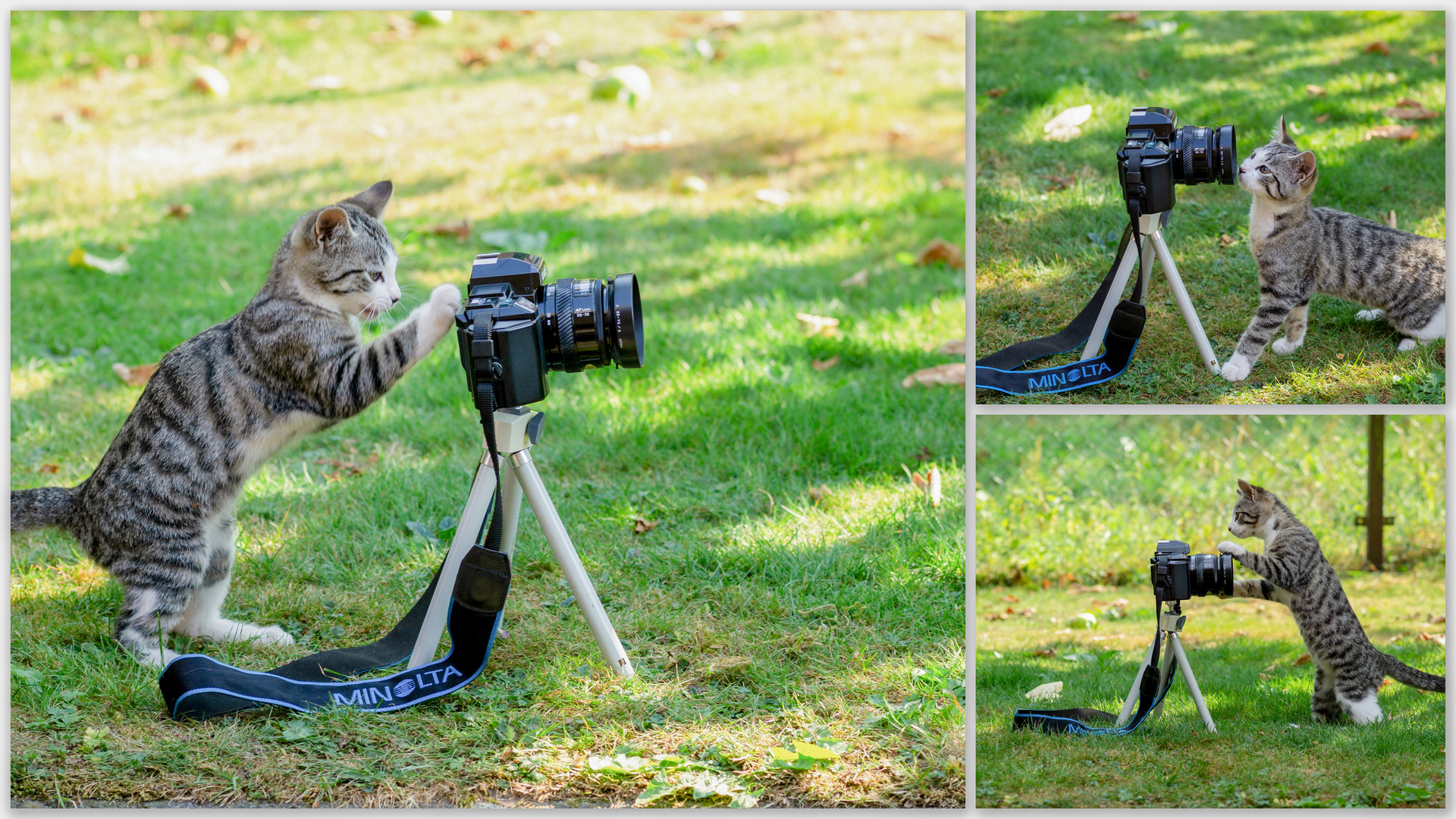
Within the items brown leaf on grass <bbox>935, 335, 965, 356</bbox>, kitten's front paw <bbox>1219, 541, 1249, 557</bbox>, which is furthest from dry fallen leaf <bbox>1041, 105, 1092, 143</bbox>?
brown leaf on grass <bbox>935, 335, 965, 356</bbox>

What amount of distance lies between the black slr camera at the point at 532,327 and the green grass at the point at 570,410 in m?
0.82

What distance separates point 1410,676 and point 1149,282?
132cm

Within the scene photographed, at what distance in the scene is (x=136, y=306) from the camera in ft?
16.7

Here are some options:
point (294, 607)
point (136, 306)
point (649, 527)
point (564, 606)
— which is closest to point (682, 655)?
point (564, 606)

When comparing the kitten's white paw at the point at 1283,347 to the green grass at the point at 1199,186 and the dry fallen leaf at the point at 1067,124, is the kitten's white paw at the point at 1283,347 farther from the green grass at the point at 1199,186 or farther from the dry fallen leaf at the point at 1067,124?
the dry fallen leaf at the point at 1067,124

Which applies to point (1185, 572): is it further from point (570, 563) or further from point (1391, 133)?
point (570, 563)

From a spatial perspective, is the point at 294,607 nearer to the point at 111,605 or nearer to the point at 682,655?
the point at 111,605

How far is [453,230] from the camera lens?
5738mm

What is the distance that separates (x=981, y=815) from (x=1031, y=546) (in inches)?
66.0

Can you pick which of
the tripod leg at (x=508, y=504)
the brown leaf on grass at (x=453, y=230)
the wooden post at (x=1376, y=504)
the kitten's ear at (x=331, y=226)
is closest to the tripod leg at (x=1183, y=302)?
the wooden post at (x=1376, y=504)

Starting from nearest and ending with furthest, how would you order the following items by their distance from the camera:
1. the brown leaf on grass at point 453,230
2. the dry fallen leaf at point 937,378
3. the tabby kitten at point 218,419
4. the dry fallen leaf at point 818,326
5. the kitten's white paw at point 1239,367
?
the kitten's white paw at point 1239,367 < the tabby kitten at point 218,419 < the dry fallen leaf at point 937,378 < the dry fallen leaf at point 818,326 < the brown leaf on grass at point 453,230

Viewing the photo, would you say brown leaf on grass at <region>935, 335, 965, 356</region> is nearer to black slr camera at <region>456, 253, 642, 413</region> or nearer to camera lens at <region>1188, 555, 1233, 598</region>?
camera lens at <region>1188, 555, 1233, 598</region>

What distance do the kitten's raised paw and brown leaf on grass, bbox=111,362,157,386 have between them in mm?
4094

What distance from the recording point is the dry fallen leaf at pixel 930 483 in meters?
3.46
